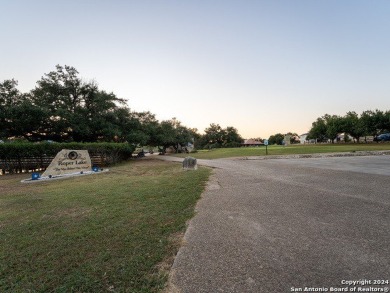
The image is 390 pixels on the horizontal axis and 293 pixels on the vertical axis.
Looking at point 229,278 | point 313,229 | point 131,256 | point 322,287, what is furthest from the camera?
point 313,229

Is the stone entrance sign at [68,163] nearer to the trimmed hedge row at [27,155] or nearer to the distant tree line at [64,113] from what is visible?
the trimmed hedge row at [27,155]

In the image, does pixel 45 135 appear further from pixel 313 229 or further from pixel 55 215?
pixel 313 229

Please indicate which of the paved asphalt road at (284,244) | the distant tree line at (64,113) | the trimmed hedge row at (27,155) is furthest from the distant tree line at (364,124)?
the trimmed hedge row at (27,155)

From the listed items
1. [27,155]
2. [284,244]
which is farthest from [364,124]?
[27,155]

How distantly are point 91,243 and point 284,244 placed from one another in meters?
3.07

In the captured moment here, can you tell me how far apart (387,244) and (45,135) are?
27564mm

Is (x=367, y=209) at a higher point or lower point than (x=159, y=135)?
lower

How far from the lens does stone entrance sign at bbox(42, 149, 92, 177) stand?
39.8 ft

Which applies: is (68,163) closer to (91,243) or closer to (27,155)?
(27,155)

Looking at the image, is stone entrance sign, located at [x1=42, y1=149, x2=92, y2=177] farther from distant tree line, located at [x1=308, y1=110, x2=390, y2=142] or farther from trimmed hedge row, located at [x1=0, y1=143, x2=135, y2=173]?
distant tree line, located at [x1=308, y1=110, x2=390, y2=142]

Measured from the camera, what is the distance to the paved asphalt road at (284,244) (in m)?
2.32

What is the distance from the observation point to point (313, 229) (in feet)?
11.9

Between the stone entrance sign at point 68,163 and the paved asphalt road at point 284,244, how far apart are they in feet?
35.5

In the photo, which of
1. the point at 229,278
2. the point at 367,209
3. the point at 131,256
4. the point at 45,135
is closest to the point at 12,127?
the point at 45,135
